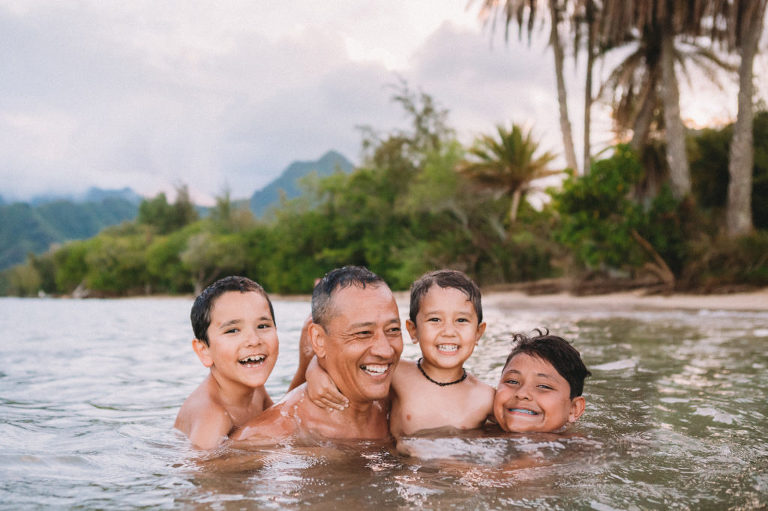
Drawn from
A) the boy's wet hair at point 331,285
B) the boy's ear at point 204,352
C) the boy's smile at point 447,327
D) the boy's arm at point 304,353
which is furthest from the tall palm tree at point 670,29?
the boy's ear at point 204,352

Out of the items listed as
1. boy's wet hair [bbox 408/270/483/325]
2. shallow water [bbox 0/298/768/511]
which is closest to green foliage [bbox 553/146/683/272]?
shallow water [bbox 0/298/768/511]

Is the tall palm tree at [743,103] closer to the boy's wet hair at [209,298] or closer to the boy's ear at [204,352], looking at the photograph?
the boy's wet hair at [209,298]

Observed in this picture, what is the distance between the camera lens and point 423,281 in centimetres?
355

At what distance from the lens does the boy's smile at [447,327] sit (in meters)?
3.38

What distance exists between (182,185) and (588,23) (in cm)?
6244

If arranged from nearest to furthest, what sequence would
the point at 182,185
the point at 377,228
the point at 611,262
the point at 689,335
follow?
1. the point at 689,335
2. the point at 611,262
3. the point at 377,228
4. the point at 182,185

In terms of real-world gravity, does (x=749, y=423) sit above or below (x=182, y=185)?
below

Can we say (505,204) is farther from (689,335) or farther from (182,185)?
(182,185)


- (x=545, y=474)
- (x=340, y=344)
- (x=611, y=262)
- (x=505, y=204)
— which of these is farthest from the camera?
(x=505, y=204)

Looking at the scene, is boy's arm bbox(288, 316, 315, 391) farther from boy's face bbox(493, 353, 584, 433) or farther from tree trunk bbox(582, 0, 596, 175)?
tree trunk bbox(582, 0, 596, 175)

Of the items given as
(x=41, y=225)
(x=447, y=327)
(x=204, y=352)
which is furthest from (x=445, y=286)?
(x=41, y=225)

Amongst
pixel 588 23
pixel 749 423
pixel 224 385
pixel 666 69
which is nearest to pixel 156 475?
pixel 224 385

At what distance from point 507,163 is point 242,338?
80.6 feet

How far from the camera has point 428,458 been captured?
296 cm
